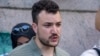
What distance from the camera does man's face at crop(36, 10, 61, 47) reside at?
149 inches

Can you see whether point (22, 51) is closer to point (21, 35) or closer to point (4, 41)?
point (21, 35)

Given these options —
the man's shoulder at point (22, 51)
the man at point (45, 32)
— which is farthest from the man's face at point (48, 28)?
the man's shoulder at point (22, 51)

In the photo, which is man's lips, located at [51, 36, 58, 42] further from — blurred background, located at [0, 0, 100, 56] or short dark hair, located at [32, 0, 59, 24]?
blurred background, located at [0, 0, 100, 56]

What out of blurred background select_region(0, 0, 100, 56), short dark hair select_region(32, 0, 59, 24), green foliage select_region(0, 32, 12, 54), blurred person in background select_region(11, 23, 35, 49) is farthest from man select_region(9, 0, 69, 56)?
blurred background select_region(0, 0, 100, 56)

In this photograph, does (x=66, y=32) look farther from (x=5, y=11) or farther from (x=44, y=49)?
(x=44, y=49)

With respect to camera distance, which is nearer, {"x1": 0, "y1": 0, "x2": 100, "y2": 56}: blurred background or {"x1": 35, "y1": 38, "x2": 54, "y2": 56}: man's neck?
{"x1": 35, "y1": 38, "x2": 54, "y2": 56}: man's neck

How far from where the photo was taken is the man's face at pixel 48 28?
378 centimetres

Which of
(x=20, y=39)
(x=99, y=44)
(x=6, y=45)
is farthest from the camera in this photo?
(x=6, y=45)

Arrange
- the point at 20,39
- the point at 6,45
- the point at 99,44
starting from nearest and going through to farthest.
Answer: the point at 99,44 < the point at 20,39 < the point at 6,45

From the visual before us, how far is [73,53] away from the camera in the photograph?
6.68 meters

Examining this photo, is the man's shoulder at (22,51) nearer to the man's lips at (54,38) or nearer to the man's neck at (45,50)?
the man's neck at (45,50)

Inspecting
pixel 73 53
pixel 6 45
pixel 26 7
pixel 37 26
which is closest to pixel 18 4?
pixel 26 7

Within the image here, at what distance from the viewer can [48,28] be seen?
385 centimetres

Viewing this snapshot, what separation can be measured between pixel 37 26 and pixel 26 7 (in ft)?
8.55
